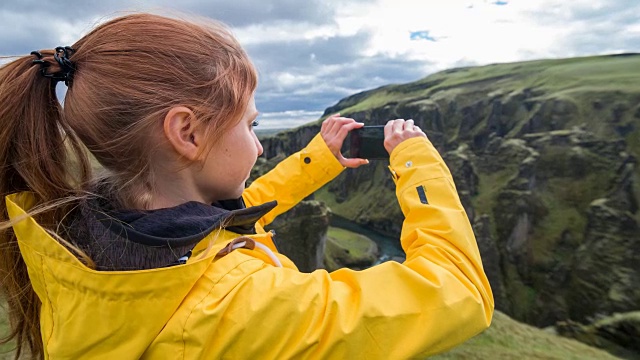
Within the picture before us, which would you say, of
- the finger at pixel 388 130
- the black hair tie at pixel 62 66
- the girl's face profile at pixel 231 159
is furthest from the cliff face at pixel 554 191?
the black hair tie at pixel 62 66

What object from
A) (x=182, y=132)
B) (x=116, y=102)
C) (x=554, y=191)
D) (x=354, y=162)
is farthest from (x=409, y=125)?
(x=554, y=191)

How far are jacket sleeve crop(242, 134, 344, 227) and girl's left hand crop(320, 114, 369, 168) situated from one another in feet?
0.18

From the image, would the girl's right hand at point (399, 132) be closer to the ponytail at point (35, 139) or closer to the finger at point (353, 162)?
the finger at point (353, 162)

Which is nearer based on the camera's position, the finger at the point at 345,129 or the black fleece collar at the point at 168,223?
the black fleece collar at the point at 168,223

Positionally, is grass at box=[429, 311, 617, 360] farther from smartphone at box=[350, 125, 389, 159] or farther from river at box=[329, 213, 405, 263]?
river at box=[329, 213, 405, 263]

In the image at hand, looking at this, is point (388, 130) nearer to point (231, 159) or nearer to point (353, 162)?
point (353, 162)

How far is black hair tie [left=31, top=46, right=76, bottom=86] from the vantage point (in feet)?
7.86

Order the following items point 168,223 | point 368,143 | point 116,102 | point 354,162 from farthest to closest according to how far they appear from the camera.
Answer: point 354,162 < point 368,143 < point 116,102 < point 168,223

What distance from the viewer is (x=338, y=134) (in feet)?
13.4

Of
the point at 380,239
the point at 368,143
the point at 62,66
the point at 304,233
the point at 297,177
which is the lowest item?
the point at 380,239

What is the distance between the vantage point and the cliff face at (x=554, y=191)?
53.2 meters

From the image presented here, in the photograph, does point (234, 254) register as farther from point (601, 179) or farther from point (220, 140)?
point (601, 179)

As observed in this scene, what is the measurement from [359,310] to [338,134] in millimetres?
2238

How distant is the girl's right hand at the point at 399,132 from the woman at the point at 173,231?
7.5 inches
